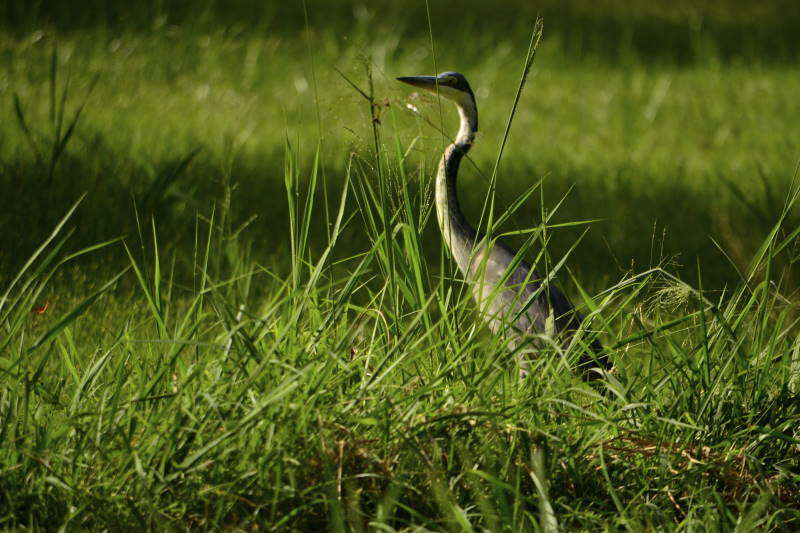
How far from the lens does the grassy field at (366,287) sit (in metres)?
1.76

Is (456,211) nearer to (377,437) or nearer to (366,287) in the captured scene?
(366,287)

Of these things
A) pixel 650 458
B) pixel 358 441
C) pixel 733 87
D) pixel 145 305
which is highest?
pixel 358 441

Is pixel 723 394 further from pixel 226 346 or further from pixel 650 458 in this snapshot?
pixel 226 346

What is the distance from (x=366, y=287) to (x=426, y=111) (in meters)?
1.52

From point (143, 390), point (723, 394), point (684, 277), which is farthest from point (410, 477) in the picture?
point (684, 277)

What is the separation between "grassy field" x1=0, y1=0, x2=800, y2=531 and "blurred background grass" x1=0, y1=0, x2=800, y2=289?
0.10 feet

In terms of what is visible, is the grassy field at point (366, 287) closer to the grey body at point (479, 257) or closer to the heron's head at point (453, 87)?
the grey body at point (479, 257)

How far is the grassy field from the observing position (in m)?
1.76

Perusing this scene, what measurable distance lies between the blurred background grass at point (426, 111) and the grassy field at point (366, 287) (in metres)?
0.03

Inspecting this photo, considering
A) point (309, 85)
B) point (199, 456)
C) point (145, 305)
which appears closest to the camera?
point (199, 456)

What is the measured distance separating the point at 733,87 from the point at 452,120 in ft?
8.31

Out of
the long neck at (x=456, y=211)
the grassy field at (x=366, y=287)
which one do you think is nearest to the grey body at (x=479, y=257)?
the long neck at (x=456, y=211)

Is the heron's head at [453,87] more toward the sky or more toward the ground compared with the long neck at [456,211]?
more toward the sky

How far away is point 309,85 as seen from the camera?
20.9 feet
